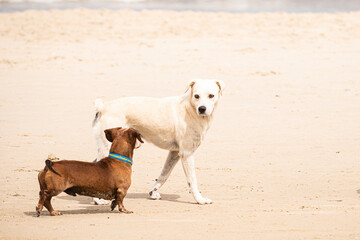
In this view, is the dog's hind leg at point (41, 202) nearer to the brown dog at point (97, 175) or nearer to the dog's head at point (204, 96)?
the brown dog at point (97, 175)

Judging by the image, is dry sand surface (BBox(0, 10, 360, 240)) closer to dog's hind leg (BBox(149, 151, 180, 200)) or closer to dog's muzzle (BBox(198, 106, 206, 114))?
dog's hind leg (BBox(149, 151, 180, 200))

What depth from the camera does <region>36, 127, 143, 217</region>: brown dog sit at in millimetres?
6980

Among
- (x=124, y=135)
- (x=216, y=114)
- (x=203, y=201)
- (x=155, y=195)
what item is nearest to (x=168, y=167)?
(x=155, y=195)

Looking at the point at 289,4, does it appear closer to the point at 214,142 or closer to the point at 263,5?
the point at 263,5

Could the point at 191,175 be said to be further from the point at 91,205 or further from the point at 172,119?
the point at 91,205

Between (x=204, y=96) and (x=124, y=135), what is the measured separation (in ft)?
4.12

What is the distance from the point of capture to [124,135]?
7586 mm

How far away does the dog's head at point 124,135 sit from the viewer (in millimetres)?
7578

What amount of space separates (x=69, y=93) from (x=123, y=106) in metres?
8.65

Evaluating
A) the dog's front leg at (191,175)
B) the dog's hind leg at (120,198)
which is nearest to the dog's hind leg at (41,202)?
the dog's hind leg at (120,198)

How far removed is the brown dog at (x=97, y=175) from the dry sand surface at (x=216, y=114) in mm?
259

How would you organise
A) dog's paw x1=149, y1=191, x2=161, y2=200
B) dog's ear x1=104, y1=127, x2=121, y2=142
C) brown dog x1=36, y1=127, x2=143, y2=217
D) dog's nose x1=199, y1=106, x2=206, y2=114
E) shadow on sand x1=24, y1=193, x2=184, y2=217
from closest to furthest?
brown dog x1=36, y1=127, x2=143, y2=217
shadow on sand x1=24, y1=193, x2=184, y2=217
dog's ear x1=104, y1=127, x2=121, y2=142
dog's nose x1=199, y1=106, x2=206, y2=114
dog's paw x1=149, y1=191, x2=161, y2=200

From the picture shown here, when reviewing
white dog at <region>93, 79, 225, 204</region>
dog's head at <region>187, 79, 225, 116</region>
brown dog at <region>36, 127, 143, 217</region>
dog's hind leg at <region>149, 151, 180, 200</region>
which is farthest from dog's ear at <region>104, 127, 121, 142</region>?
dog's hind leg at <region>149, 151, 180, 200</region>

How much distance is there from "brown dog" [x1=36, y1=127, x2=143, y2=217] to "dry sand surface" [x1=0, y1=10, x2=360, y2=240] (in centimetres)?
26
